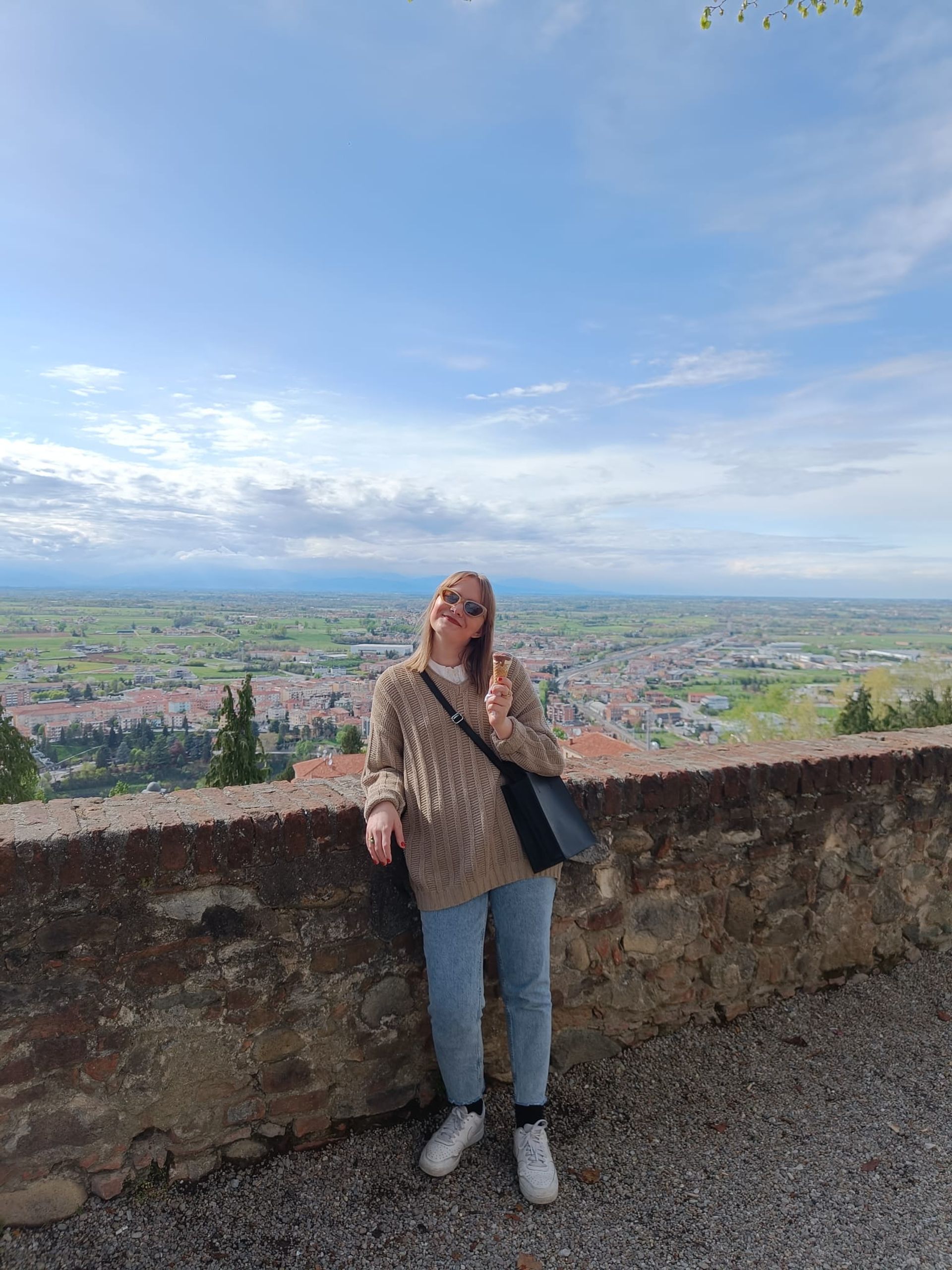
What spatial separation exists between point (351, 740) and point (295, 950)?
1262cm

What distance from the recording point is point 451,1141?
2256mm

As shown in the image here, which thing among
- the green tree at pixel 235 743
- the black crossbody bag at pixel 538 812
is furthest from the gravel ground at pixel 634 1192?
the green tree at pixel 235 743

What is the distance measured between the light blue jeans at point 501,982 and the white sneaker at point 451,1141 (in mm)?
47

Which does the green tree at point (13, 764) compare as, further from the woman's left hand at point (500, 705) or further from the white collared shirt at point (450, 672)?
the woman's left hand at point (500, 705)

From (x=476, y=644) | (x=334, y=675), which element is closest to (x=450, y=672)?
(x=476, y=644)

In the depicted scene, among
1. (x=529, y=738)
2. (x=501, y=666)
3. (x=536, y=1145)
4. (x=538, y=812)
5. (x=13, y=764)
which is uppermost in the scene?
(x=501, y=666)

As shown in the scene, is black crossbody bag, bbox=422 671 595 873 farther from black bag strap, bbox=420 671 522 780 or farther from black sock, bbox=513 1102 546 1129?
black sock, bbox=513 1102 546 1129

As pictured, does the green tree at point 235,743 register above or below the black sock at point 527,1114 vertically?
below

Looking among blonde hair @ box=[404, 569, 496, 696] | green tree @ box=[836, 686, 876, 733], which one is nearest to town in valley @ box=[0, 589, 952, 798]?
blonde hair @ box=[404, 569, 496, 696]

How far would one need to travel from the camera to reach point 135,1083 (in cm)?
209

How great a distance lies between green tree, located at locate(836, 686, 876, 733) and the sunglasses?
1744 cm

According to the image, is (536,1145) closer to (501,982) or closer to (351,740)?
(501,982)

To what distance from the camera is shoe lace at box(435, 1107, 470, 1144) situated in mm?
2262

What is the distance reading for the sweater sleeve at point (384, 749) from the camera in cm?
225
